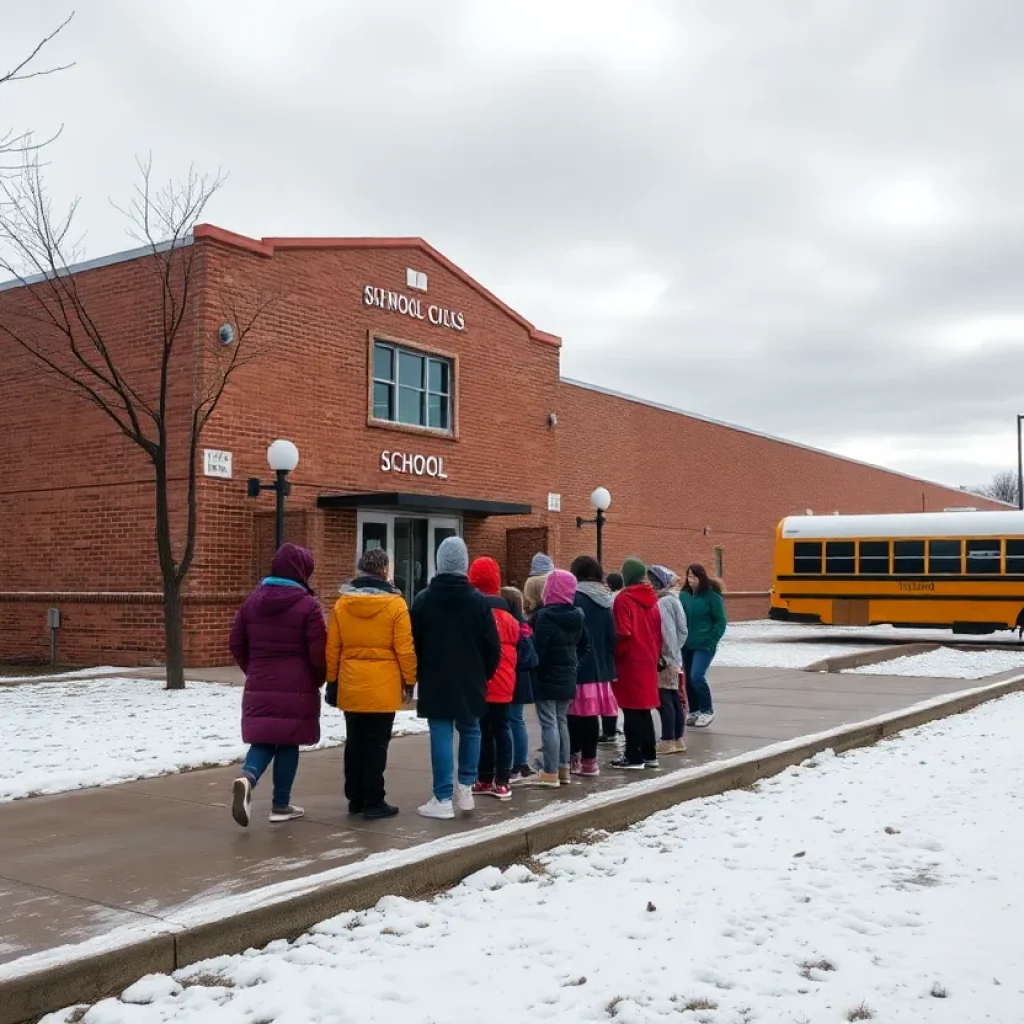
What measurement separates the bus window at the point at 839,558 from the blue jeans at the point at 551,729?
1961 cm

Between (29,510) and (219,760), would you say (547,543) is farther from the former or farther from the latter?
(219,760)

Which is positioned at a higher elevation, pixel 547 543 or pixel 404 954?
pixel 547 543

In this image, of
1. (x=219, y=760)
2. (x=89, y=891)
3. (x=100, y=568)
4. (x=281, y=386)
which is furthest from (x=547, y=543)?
(x=89, y=891)

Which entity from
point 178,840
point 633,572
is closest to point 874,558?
point 633,572

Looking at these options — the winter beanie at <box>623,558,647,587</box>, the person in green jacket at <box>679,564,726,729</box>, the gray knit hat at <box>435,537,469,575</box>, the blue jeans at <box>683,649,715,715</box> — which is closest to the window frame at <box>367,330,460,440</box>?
the person in green jacket at <box>679,564,726,729</box>

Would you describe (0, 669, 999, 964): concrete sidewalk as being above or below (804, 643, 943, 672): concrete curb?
below

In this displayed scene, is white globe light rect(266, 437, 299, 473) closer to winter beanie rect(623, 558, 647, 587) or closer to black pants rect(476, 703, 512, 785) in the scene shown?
winter beanie rect(623, 558, 647, 587)

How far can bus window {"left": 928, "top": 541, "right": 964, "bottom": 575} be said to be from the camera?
25500 millimetres

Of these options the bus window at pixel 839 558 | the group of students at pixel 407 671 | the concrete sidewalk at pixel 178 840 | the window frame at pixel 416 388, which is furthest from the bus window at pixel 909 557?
the group of students at pixel 407 671

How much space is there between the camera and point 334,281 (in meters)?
20.1

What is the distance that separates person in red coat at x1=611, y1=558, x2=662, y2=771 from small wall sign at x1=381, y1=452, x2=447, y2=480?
39.1 feet

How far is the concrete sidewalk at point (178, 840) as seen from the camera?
536 cm

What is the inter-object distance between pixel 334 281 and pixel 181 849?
14854 mm

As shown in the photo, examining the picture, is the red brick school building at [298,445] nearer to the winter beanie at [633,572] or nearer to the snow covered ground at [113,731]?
the snow covered ground at [113,731]
